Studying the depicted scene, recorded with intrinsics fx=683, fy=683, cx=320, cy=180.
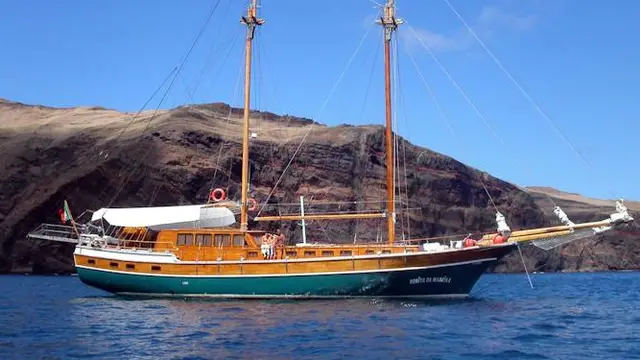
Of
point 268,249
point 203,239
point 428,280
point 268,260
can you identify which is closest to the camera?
point 428,280

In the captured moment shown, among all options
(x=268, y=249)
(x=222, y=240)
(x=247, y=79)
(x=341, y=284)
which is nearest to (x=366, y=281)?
(x=341, y=284)

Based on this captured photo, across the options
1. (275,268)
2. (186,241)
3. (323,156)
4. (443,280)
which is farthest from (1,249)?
(443,280)

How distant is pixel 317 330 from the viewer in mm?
24875

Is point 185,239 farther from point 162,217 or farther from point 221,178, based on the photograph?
point 221,178

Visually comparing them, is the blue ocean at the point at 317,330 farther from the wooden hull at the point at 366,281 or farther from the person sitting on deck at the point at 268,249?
the person sitting on deck at the point at 268,249

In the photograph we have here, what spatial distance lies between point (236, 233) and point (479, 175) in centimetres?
8633

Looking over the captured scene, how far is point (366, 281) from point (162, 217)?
1284 cm

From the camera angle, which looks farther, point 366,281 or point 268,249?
point 268,249

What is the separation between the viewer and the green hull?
36.7 metres

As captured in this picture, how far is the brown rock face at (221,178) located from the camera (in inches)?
3329

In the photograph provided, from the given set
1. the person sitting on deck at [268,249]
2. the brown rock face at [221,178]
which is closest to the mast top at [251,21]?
the person sitting on deck at [268,249]

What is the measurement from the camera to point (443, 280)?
37.3 m

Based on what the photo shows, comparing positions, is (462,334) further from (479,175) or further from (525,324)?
(479,175)

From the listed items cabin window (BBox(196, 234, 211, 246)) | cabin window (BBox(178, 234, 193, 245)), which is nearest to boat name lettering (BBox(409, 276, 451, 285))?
cabin window (BBox(196, 234, 211, 246))
